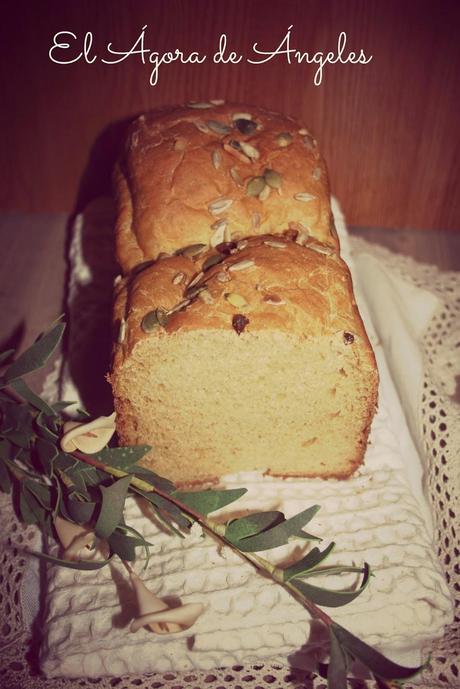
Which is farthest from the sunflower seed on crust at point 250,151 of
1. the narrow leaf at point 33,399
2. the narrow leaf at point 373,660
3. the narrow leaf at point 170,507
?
the narrow leaf at point 373,660

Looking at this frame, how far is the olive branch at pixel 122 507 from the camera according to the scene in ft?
4.29

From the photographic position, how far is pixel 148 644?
1.48m

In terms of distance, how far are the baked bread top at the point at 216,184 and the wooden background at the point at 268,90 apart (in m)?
0.73

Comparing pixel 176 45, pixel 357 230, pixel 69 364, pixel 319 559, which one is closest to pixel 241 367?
pixel 319 559

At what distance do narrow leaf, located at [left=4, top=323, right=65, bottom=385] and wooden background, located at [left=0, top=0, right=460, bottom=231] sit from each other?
5.86ft

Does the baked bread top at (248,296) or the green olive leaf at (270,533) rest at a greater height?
the baked bread top at (248,296)

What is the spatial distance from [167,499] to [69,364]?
34.3 inches

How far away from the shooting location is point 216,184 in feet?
6.32

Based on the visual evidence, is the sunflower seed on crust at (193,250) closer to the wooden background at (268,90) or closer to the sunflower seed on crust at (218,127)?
the sunflower seed on crust at (218,127)

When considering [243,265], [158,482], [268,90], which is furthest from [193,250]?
[268,90]

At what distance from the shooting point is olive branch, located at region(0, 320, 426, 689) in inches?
51.5

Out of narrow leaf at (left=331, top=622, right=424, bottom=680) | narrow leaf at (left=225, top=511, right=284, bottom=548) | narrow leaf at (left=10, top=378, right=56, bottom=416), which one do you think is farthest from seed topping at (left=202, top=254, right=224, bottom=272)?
narrow leaf at (left=331, top=622, right=424, bottom=680)

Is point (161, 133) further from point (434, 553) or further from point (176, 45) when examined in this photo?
point (434, 553)

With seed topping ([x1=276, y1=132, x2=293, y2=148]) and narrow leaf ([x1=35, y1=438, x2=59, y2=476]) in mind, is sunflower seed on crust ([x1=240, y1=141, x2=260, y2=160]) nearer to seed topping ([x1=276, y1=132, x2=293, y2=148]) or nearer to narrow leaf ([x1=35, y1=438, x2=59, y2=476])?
seed topping ([x1=276, y1=132, x2=293, y2=148])
